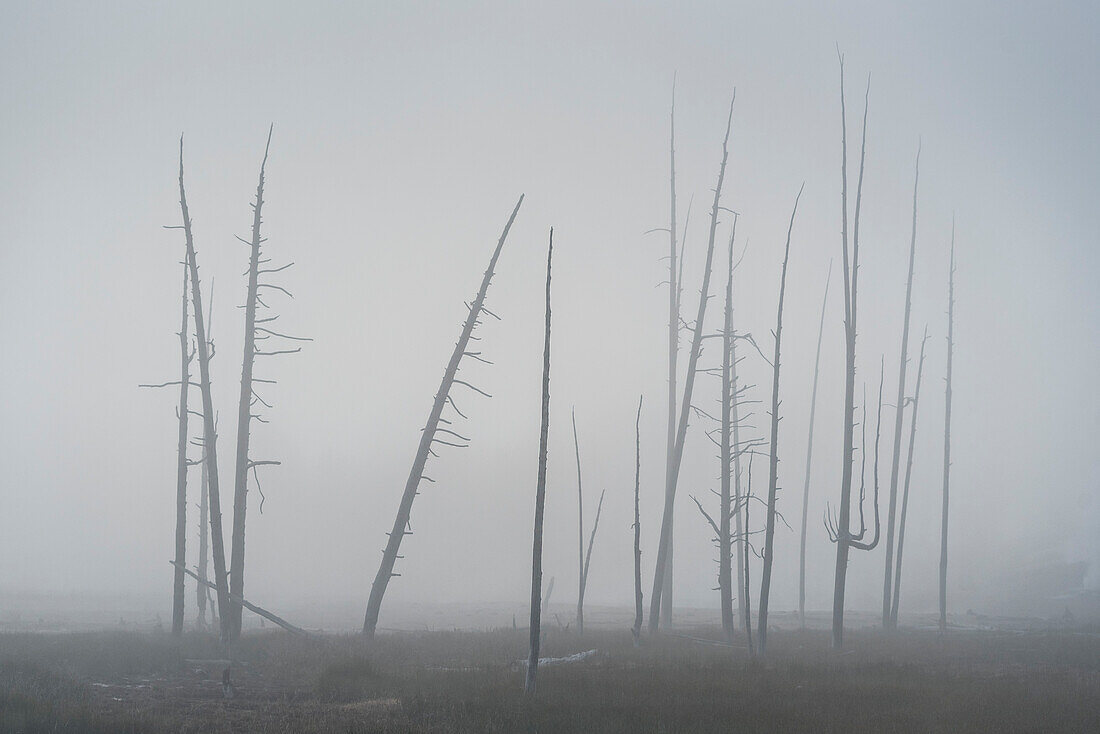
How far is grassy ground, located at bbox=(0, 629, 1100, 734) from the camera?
12148 millimetres

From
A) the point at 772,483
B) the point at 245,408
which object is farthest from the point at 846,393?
the point at 245,408

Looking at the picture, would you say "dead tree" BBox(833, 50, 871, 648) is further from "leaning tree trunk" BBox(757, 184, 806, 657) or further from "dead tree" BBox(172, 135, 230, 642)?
"dead tree" BBox(172, 135, 230, 642)

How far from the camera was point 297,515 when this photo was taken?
15200 centimetres

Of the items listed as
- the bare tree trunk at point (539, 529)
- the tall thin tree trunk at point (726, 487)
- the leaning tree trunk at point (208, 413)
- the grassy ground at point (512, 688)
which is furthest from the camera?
the tall thin tree trunk at point (726, 487)

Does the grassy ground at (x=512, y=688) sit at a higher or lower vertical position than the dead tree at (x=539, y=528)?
lower

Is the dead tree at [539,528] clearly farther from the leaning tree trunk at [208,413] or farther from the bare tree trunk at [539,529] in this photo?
the leaning tree trunk at [208,413]

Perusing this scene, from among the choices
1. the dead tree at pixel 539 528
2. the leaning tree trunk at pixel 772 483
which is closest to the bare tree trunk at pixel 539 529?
A: the dead tree at pixel 539 528

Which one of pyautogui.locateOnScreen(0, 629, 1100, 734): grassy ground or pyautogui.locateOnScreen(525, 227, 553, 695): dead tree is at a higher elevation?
pyautogui.locateOnScreen(525, 227, 553, 695): dead tree

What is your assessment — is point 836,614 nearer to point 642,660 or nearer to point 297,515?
point 642,660

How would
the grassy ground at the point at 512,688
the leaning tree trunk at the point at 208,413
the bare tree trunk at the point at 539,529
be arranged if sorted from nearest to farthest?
1. the grassy ground at the point at 512,688
2. the bare tree trunk at the point at 539,529
3. the leaning tree trunk at the point at 208,413

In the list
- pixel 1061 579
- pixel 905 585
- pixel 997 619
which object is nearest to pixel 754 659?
pixel 997 619

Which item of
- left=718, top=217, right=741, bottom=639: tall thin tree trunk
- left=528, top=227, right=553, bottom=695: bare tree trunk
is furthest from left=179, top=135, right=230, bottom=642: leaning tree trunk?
left=718, top=217, right=741, bottom=639: tall thin tree trunk

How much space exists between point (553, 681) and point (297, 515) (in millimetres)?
144237

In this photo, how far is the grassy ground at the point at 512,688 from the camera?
12148 mm
